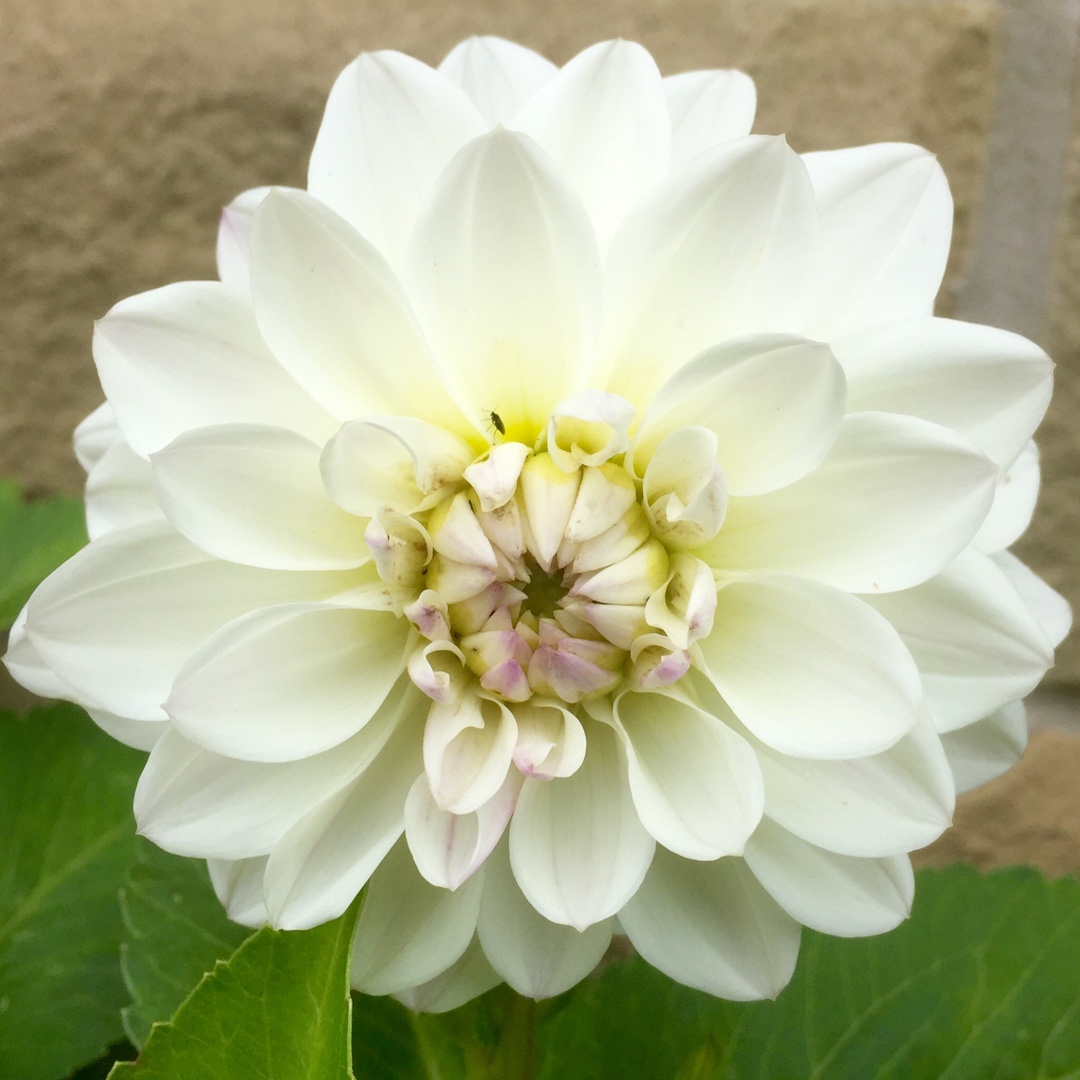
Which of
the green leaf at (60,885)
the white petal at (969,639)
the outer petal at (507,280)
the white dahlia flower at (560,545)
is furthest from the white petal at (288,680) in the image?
the green leaf at (60,885)

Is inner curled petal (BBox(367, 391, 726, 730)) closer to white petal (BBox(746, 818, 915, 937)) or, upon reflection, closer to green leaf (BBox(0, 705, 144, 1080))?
white petal (BBox(746, 818, 915, 937))

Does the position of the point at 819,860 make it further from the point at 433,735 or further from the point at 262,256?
the point at 262,256

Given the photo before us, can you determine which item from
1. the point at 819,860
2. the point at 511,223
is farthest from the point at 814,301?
the point at 819,860

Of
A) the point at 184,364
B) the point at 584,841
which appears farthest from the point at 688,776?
the point at 184,364

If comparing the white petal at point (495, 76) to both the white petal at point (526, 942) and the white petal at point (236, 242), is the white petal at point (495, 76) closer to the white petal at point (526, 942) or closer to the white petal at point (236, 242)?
the white petal at point (236, 242)

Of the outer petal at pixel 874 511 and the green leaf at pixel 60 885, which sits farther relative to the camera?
the green leaf at pixel 60 885

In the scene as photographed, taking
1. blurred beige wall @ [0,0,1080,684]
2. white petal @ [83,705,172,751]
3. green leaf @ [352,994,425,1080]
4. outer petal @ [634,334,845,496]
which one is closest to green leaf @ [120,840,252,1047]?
green leaf @ [352,994,425,1080]
